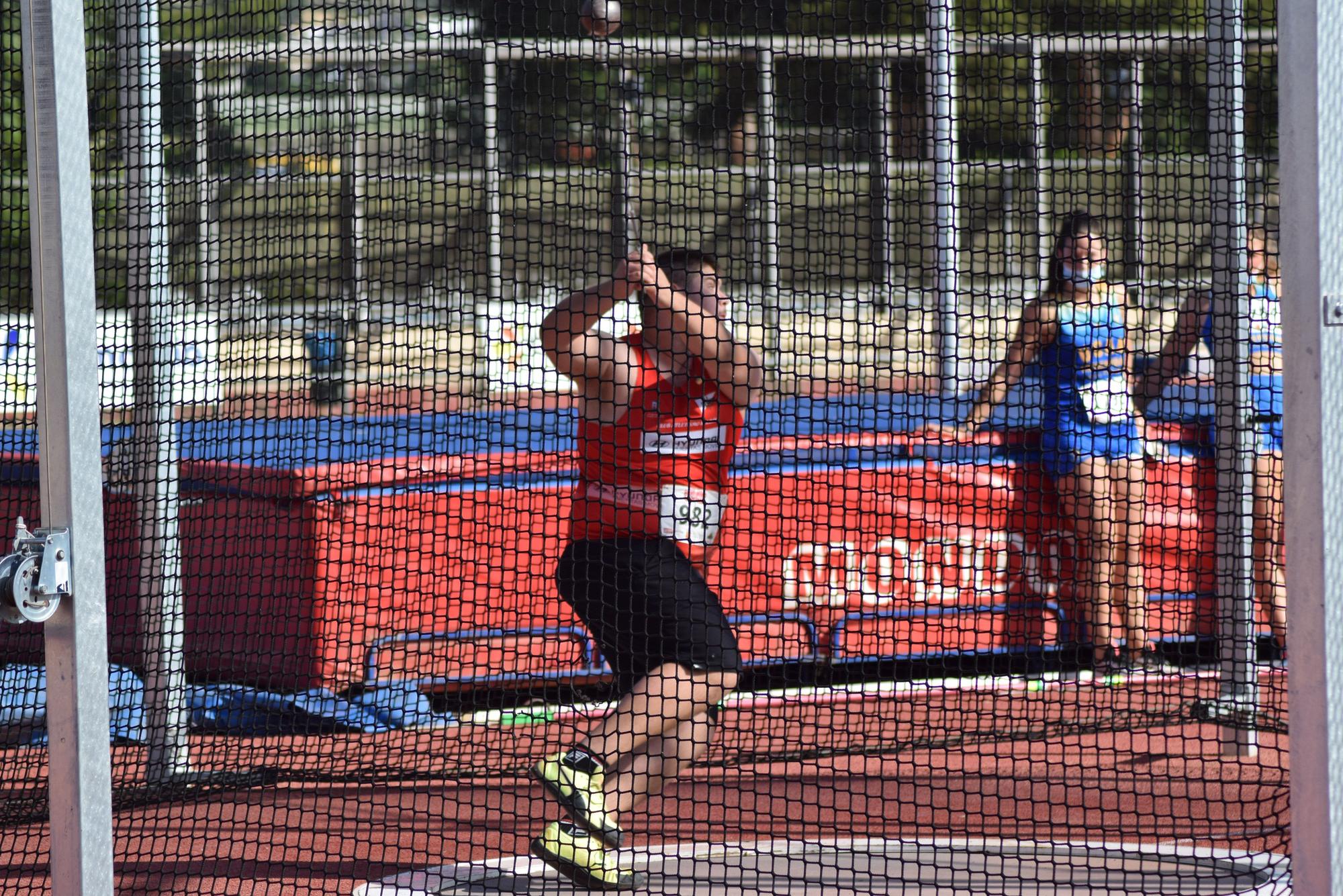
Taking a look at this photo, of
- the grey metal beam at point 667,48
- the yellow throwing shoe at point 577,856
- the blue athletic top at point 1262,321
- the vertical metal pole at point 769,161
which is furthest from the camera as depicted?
the vertical metal pole at point 769,161

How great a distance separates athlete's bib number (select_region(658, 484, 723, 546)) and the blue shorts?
207 centimetres

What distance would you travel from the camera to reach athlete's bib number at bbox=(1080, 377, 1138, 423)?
17.0ft

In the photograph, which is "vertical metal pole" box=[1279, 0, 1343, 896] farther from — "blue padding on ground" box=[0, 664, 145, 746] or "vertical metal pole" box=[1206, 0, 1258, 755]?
"blue padding on ground" box=[0, 664, 145, 746]

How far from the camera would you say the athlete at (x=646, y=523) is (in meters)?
3.51

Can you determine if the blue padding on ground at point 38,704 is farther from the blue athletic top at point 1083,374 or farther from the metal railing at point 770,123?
the blue athletic top at point 1083,374

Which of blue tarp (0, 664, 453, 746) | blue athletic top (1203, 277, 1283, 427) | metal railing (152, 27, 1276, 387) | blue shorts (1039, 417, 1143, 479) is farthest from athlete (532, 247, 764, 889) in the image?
blue athletic top (1203, 277, 1283, 427)

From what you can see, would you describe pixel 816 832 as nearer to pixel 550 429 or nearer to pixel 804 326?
pixel 550 429

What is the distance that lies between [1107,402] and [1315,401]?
3.19 meters

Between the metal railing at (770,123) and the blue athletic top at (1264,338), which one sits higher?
the metal railing at (770,123)

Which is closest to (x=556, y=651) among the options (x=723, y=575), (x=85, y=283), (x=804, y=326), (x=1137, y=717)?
(x=723, y=575)

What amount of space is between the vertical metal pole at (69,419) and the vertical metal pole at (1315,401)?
1.79 metres

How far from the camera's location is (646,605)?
3539 millimetres

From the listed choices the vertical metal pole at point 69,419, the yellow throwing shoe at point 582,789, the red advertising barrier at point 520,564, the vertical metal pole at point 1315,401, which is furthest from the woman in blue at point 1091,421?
the vertical metal pole at point 69,419

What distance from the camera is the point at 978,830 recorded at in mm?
4000
